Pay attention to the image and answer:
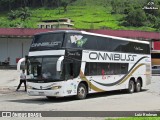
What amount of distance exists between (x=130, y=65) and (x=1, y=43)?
30.5 meters

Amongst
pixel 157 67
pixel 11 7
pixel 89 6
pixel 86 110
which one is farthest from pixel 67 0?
pixel 86 110

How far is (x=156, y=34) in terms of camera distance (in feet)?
173

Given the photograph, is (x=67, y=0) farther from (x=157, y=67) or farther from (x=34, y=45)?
(x=34, y=45)

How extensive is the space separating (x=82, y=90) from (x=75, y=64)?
55.8 inches

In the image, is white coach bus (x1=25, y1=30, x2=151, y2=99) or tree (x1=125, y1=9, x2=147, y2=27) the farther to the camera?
tree (x1=125, y1=9, x2=147, y2=27)

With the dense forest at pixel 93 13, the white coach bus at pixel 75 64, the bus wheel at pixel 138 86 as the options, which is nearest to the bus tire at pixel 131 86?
the bus wheel at pixel 138 86

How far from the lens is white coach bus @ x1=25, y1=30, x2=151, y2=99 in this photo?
1812 centimetres

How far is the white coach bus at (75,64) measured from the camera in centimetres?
1812

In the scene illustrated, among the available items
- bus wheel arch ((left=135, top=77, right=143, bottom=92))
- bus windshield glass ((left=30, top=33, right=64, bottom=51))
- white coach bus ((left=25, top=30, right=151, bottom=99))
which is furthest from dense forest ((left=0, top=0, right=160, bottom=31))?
bus windshield glass ((left=30, top=33, right=64, bottom=51))

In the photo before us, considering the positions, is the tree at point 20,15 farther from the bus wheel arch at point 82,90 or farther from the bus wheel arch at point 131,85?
the bus wheel arch at point 82,90

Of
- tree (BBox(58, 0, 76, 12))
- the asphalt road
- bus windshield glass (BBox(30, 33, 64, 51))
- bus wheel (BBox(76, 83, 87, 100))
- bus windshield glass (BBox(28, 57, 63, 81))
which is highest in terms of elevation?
tree (BBox(58, 0, 76, 12))

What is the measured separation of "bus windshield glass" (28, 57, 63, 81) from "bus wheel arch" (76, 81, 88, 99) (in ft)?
5.11

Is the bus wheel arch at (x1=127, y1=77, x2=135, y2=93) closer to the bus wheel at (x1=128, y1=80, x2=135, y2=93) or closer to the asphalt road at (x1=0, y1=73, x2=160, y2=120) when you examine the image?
the bus wheel at (x1=128, y1=80, x2=135, y2=93)

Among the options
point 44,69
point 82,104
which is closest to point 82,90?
point 44,69
